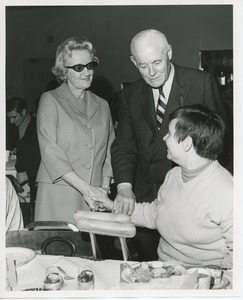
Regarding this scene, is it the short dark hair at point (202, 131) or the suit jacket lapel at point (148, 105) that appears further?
the suit jacket lapel at point (148, 105)

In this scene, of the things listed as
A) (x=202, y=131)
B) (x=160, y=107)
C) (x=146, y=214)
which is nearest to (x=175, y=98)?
(x=160, y=107)

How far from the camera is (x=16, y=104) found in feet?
5.25

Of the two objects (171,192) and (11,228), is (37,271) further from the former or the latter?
(171,192)

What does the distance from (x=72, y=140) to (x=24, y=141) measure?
0.62 feet

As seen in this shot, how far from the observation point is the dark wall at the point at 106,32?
155cm

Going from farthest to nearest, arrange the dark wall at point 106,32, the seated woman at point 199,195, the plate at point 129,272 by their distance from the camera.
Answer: the dark wall at point 106,32 → the seated woman at point 199,195 → the plate at point 129,272

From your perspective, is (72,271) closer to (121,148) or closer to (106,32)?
(121,148)

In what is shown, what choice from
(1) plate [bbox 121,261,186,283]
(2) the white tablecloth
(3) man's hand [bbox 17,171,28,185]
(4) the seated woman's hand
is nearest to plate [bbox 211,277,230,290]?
(1) plate [bbox 121,261,186,283]

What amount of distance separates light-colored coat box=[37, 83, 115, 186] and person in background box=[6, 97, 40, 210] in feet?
0.13

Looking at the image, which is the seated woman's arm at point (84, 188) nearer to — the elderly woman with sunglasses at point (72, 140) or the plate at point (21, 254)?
the elderly woman with sunglasses at point (72, 140)

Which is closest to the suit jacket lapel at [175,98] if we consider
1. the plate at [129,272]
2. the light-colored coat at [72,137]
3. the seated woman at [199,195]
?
the seated woman at [199,195]

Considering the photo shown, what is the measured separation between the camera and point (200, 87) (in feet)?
5.23

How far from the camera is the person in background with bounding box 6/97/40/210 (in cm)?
156

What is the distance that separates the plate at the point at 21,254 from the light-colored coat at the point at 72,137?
12.8 inches
